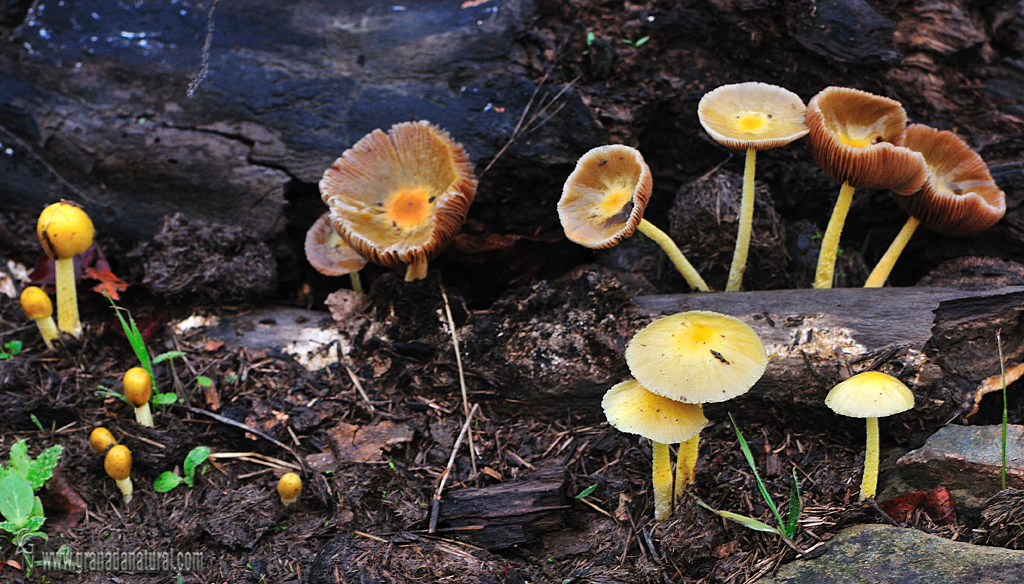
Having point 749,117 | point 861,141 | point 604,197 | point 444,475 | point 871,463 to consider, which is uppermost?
point 749,117

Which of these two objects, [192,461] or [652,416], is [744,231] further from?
[192,461]

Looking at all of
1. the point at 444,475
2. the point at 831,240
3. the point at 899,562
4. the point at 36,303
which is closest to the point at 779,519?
the point at 899,562

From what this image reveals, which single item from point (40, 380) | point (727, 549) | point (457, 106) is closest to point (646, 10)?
point (457, 106)

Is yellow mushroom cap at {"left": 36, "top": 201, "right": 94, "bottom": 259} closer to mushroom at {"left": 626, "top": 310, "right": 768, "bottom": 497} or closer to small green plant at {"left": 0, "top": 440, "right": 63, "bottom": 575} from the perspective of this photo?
small green plant at {"left": 0, "top": 440, "right": 63, "bottom": 575}

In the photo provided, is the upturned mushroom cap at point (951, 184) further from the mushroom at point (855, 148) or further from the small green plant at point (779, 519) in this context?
the small green plant at point (779, 519)

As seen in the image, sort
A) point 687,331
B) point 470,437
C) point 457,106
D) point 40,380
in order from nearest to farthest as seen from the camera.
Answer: point 687,331
point 470,437
point 40,380
point 457,106

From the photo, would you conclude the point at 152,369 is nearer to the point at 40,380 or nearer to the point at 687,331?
the point at 40,380

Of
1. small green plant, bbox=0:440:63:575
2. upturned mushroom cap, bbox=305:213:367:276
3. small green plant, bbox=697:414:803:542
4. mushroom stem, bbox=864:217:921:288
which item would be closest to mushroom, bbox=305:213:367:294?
upturned mushroom cap, bbox=305:213:367:276
